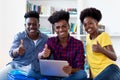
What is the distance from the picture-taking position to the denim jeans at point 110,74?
6.16ft

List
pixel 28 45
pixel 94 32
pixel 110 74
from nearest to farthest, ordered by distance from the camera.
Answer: pixel 110 74, pixel 94 32, pixel 28 45

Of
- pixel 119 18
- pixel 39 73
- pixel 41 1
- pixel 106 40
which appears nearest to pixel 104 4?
pixel 119 18

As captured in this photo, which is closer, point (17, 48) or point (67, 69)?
point (67, 69)

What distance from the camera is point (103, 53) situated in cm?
207

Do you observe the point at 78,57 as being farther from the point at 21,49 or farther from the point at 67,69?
the point at 21,49

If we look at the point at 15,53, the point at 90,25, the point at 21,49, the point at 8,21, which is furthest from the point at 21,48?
the point at 8,21

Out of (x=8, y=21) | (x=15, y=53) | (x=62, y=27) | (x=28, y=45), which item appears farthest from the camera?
(x=8, y=21)

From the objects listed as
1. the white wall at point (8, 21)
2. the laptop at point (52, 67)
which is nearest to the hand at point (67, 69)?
the laptop at point (52, 67)

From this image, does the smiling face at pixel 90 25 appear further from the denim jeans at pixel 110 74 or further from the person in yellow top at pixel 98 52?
the denim jeans at pixel 110 74

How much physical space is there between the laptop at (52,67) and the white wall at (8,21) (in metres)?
2.23

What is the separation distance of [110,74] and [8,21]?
2756 mm

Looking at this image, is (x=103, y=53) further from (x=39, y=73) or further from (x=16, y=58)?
(x=16, y=58)

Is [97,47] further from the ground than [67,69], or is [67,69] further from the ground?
[97,47]

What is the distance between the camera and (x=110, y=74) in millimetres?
1888
